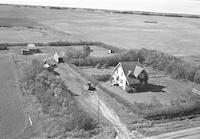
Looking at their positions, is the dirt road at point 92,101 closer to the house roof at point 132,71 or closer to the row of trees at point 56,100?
the row of trees at point 56,100

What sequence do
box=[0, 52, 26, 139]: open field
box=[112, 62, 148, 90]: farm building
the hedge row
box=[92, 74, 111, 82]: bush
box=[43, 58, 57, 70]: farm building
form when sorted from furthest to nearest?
the hedge row < box=[43, 58, 57, 70]: farm building < box=[92, 74, 111, 82]: bush < box=[112, 62, 148, 90]: farm building < box=[0, 52, 26, 139]: open field

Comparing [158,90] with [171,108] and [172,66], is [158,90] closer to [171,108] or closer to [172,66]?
[171,108]

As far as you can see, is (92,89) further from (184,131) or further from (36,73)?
(184,131)

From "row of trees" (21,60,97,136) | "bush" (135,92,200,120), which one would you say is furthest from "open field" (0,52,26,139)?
"bush" (135,92,200,120)

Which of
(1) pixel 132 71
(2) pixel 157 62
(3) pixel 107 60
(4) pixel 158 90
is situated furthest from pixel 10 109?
(2) pixel 157 62

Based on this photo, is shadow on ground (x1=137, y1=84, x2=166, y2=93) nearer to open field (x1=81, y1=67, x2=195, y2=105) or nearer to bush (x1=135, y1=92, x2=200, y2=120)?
open field (x1=81, y1=67, x2=195, y2=105)

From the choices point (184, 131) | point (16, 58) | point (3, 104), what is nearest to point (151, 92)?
point (184, 131)

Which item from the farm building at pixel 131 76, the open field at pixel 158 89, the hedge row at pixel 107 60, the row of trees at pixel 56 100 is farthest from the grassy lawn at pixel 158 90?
the row of trees at pixel 56 100
